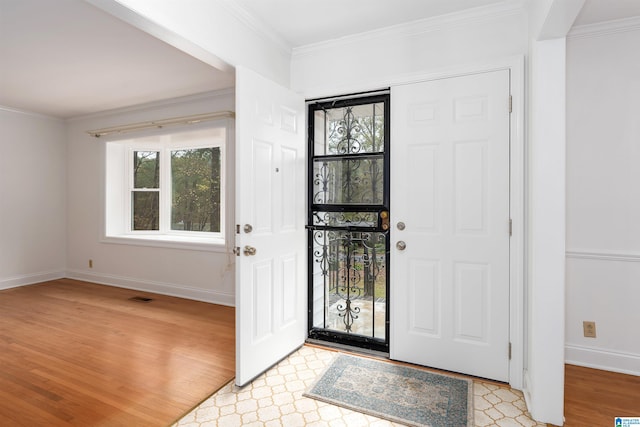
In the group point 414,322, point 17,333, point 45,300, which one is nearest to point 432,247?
point 414,322

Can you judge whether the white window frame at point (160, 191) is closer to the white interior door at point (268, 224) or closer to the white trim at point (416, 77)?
the white interior door at point (268, 224)

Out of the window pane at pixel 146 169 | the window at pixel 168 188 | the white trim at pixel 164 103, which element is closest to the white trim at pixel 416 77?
the white trim at pixel 164 103

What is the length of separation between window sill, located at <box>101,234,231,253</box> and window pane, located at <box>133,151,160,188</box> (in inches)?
30.7

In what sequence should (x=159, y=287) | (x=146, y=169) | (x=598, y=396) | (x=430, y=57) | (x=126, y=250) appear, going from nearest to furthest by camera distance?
1. (x=598, y=396)
2. (x=430, y=57)
3. (x=159, y=287)
4. (x=126, y=250)
5. (x=146, y=169)

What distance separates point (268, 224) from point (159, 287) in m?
2.90

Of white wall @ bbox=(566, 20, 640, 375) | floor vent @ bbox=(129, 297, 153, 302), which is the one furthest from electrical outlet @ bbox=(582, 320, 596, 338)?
floor vent @ bbox=(129, 297, 153, 302)

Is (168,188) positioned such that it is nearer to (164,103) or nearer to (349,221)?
(164,103)

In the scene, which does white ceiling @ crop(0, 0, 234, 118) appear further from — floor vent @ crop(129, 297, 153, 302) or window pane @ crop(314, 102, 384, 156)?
floor vent @ crop(129, 297, 153, 302)

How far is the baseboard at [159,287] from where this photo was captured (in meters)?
4.16

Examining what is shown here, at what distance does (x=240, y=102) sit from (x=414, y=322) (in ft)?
6.55

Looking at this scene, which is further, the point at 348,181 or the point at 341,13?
the point at 348,181

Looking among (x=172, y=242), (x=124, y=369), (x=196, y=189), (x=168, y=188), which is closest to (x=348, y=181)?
(x=124, y=369)

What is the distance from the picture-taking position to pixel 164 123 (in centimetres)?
436

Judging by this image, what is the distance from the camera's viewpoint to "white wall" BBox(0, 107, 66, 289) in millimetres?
4816
